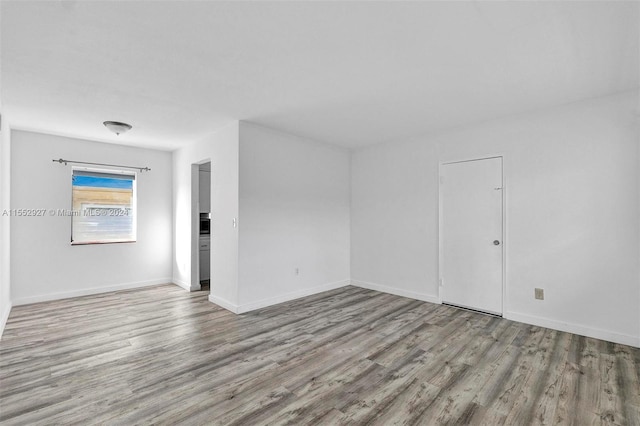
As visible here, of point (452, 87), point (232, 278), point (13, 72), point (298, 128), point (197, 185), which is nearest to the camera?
point (13, 72)

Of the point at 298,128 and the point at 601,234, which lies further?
the point at 298,128

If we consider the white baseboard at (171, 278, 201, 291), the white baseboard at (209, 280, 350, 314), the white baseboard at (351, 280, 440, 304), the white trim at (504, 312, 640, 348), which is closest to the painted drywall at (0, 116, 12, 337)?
the white baseboard at (171, 278, 201, 291)

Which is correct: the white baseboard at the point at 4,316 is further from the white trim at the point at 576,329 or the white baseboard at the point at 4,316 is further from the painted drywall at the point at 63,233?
the white trim at the point at 576,329

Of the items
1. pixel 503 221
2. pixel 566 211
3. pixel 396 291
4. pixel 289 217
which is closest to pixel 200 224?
pixel 289 217

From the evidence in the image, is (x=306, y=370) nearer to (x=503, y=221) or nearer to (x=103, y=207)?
(x=503, y=221)

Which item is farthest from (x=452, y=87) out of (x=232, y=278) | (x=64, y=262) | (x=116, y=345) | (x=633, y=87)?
(x=64, y=262)

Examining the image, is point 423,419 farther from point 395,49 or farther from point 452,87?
point 452,87

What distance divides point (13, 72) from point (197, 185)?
2826mm

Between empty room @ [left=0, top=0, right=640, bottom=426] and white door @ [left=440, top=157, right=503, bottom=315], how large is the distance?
3 centimetres

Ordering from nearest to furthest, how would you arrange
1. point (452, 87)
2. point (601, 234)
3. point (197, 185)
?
point (452, 87) < point (601, 234) < point (197, 185)

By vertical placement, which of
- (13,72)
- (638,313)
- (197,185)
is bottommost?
(638,313)

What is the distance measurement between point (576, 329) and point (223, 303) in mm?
4344

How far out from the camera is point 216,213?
450cm

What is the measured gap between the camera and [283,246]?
4.59 m
